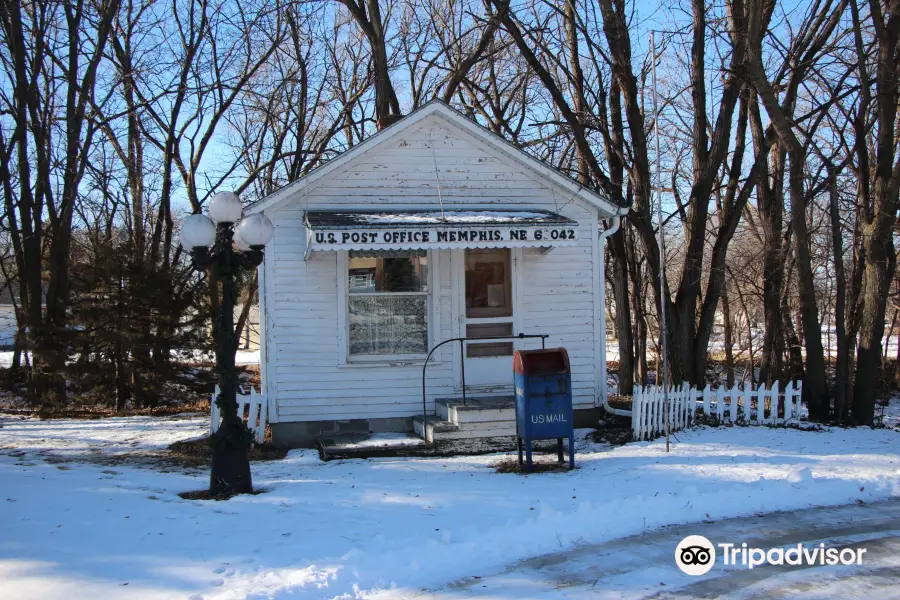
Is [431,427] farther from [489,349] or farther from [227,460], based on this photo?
[227,460]

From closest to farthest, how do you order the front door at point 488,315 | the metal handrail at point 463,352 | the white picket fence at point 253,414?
the metal handrail at point 463,352, the white picket fence at point 253,414, the front door at point 488,315

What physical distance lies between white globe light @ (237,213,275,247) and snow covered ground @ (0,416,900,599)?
2.54 meters

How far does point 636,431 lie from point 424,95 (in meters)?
16.3

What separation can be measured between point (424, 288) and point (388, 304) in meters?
0.60

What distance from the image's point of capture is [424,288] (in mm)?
11383

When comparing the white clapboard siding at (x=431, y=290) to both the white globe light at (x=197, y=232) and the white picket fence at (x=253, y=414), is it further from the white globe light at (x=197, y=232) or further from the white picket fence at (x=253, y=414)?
the white globe light at (x=197, y=232)

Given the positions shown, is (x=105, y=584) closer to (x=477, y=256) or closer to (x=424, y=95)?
(x=477, y=256)

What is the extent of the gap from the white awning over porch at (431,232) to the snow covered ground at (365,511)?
2832 millimetres

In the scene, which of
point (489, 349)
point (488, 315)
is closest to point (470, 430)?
point (489, 349)

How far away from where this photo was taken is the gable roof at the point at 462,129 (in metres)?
10.8

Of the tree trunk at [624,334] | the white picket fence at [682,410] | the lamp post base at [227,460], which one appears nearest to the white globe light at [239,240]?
the lamp post base at [227,460]

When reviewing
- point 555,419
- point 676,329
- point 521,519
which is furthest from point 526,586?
point 676,329

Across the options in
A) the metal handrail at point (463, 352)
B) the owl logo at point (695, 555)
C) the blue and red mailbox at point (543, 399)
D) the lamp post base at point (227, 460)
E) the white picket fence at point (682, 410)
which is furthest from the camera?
the white picket fence at point (682, 410)

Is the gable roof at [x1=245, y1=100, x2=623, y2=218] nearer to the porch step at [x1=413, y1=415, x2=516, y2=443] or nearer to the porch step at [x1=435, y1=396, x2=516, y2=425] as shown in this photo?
the porch step at [x1=435, y1=396, x2=516, y2=425]
